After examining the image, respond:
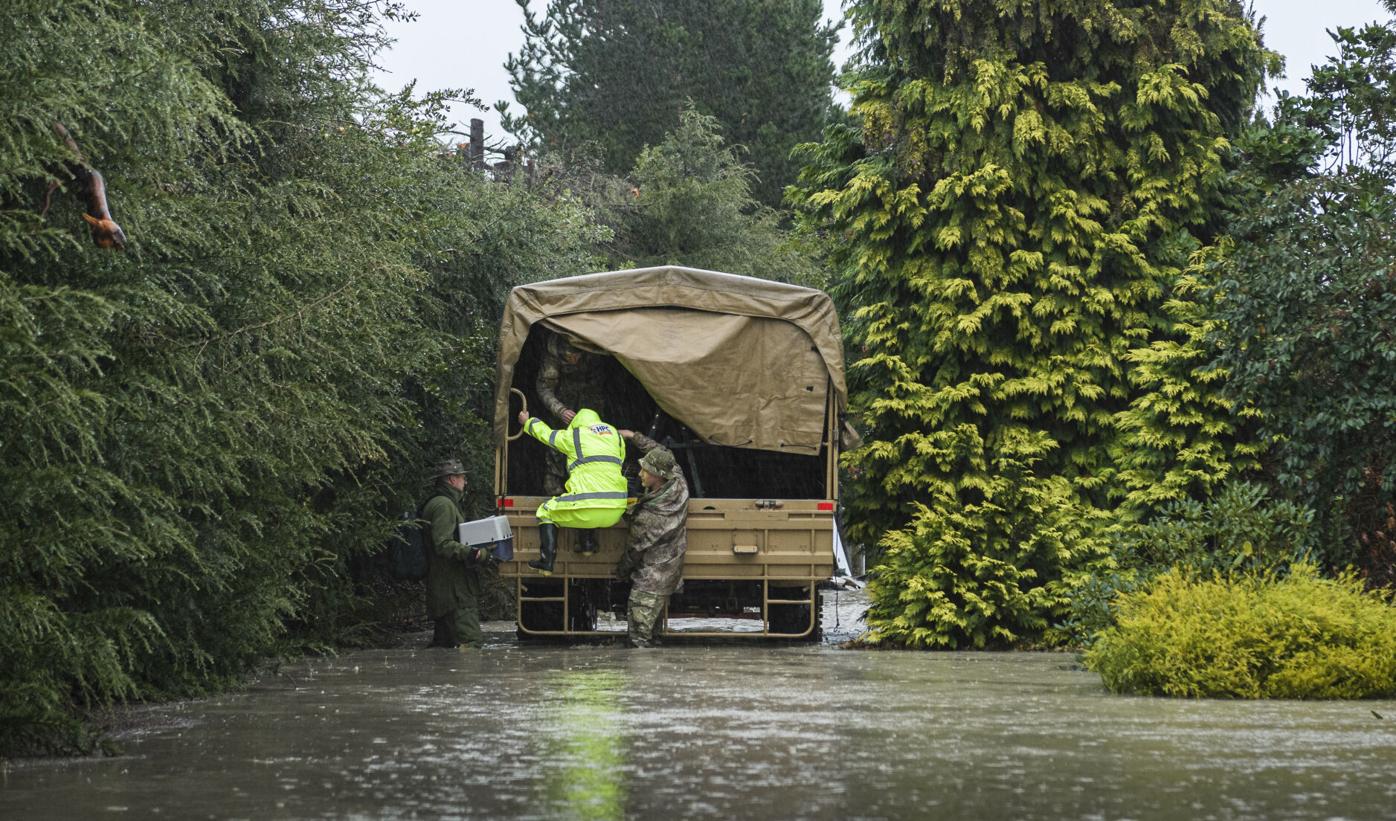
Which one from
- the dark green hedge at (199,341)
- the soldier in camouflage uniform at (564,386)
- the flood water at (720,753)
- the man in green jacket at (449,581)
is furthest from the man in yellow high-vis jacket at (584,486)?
the flood water at (720,753)

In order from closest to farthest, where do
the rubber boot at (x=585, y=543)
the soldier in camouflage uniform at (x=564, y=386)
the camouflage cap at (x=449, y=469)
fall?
the rubber boot at (x=585, y=543), the camouflage cap at (x=449, y=469), the soldier in camouflage uniform at (x=564, y=386)

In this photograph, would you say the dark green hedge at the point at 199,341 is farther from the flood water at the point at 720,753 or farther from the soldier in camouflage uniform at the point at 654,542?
the soldier in camouflage uniform at the point at 654,542

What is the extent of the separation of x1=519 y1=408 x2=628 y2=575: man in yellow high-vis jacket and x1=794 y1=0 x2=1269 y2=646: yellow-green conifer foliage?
9.22 ft

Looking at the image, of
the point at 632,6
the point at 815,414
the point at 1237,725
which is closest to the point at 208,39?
the point at 815,414

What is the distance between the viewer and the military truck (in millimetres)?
17484

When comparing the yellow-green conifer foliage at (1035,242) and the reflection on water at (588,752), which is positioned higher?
the yellow-green conifer foliage at (1035,242)

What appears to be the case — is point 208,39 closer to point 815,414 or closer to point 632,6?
point 815,414

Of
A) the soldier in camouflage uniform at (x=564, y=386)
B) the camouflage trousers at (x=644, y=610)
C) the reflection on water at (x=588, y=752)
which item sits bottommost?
the reflection on water at (x=588, y=752)

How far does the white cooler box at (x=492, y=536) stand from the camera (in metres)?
17.1

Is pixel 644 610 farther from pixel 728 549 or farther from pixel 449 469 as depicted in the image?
pixel 449 469

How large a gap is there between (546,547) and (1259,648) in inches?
276

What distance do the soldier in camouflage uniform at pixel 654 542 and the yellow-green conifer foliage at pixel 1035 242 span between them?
7.21 ft

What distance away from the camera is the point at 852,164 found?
2036 cm

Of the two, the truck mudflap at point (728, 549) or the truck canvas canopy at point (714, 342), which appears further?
the truck canvas canopy at point (714, 342)
